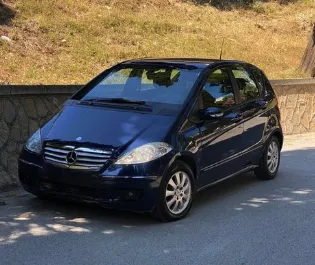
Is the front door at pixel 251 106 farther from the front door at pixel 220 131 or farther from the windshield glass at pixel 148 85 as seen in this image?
the windshield glass at pixel 148 85

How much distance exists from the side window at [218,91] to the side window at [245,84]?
279 mm

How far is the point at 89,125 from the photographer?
559cm

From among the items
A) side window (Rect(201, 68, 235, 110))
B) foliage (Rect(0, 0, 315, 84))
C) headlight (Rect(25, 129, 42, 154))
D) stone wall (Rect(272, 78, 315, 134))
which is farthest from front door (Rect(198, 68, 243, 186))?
foliage (Rect(0, 0, 315, 84))

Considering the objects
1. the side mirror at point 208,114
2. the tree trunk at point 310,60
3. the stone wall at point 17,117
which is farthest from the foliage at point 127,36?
the side mirror at point 208,114

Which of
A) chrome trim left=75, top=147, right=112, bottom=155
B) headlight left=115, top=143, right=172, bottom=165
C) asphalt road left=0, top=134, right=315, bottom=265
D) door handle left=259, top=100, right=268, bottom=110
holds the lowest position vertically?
asphalt road left=0, top=134, right=315, bottom=265

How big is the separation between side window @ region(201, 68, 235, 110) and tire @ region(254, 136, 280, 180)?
128cm

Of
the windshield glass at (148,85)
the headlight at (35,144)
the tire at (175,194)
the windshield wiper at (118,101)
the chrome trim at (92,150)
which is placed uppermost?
the windshield glass at (148,85)

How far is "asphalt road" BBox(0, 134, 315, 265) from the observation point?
4488 millimetres

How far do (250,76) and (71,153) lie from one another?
3276 mm

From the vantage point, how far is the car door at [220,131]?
5.96m

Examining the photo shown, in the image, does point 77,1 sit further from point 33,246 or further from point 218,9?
point 33,246

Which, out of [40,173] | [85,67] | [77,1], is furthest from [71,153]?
[77,1]

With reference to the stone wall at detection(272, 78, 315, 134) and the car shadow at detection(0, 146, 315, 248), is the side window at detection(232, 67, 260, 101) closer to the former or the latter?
the car shadow at detection(0, 146, 315, 248)

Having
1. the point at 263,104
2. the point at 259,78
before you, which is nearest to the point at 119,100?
the point at 263,104
